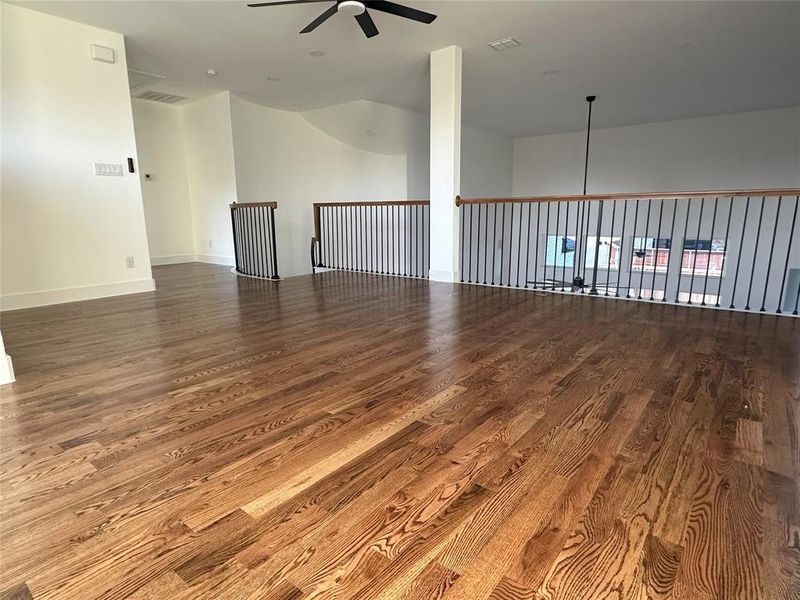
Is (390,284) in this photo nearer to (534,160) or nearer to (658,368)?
(658,368)

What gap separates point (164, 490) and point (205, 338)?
5.97 feet

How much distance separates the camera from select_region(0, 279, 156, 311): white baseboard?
13.0 ft

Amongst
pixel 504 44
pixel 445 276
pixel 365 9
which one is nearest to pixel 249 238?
pixel 445 276

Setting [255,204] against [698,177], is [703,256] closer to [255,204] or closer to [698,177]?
[698,177]

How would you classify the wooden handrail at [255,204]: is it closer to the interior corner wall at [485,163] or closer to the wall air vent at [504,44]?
the wall air vent at [504,44]

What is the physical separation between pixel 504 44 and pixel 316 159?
4.23 metres

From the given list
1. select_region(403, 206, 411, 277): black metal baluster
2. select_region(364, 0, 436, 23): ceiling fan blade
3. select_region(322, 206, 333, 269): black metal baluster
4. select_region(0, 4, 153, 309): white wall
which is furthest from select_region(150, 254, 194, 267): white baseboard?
select_region(364, 0, 436, 23): ceiling fan blade

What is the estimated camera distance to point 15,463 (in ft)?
4.83

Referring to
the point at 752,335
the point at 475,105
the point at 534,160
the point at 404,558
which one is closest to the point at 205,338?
the point at 404,558

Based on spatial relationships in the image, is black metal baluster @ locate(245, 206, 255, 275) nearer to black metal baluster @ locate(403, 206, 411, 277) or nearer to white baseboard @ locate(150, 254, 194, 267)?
white baseboard @ locate(150, 254, 194, 267)

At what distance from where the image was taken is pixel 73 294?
14.1 ft

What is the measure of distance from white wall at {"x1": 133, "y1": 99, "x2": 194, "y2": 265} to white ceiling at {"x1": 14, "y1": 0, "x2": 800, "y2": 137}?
0.94m

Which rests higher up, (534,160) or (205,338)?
(534,160)

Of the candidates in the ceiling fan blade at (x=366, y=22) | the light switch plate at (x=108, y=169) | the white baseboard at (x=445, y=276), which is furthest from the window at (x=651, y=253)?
the light switch plate at (x=108, y=169)
